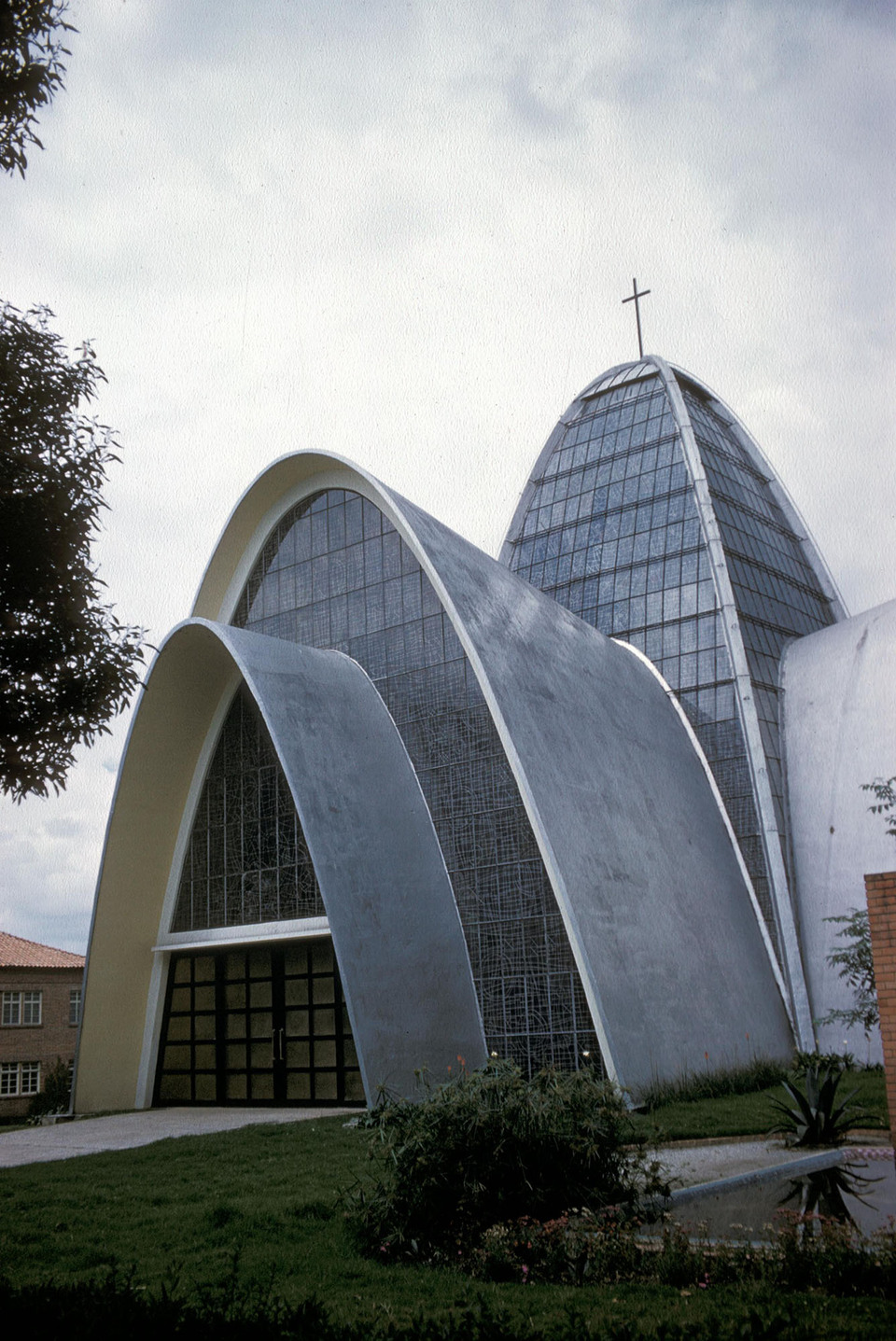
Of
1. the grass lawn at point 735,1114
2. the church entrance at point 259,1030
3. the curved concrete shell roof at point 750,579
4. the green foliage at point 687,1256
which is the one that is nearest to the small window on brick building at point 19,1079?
the church entrance at point 259,1030

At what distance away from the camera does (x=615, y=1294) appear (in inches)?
239

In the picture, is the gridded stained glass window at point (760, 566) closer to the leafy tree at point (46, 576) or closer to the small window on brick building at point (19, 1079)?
the leafy tree at point (46, 576)

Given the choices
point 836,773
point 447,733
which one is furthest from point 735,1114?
point 836,773

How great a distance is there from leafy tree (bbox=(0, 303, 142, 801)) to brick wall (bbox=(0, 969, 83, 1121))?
34.0 m

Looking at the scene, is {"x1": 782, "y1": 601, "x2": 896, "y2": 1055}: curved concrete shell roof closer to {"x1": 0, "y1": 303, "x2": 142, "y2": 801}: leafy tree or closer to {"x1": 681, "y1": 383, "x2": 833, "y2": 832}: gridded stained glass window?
{"x1": 681, "y1": 383, "x2": 833, "y2": 832}: gridded stained glass window

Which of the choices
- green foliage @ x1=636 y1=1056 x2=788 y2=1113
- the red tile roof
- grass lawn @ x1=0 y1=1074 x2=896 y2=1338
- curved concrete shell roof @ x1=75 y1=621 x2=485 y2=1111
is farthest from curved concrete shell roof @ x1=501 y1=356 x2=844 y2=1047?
the red tile roof

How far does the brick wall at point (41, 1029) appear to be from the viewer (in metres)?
38.5

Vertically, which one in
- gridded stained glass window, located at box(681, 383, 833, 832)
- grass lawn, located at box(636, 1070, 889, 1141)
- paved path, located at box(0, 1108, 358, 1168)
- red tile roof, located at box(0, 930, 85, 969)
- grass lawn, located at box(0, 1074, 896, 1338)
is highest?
gridded stained glass window, located at box(681, 383, 833, 832)

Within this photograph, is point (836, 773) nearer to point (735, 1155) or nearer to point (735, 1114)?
point (735, 1114)

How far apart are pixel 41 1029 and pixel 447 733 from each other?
93.6ft

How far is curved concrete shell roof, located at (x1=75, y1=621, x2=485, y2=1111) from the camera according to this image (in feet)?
52.2

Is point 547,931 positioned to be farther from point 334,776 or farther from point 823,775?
point 823,775

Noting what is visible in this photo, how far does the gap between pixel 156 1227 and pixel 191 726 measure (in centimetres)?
1314

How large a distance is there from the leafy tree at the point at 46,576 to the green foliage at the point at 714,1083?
863cm
